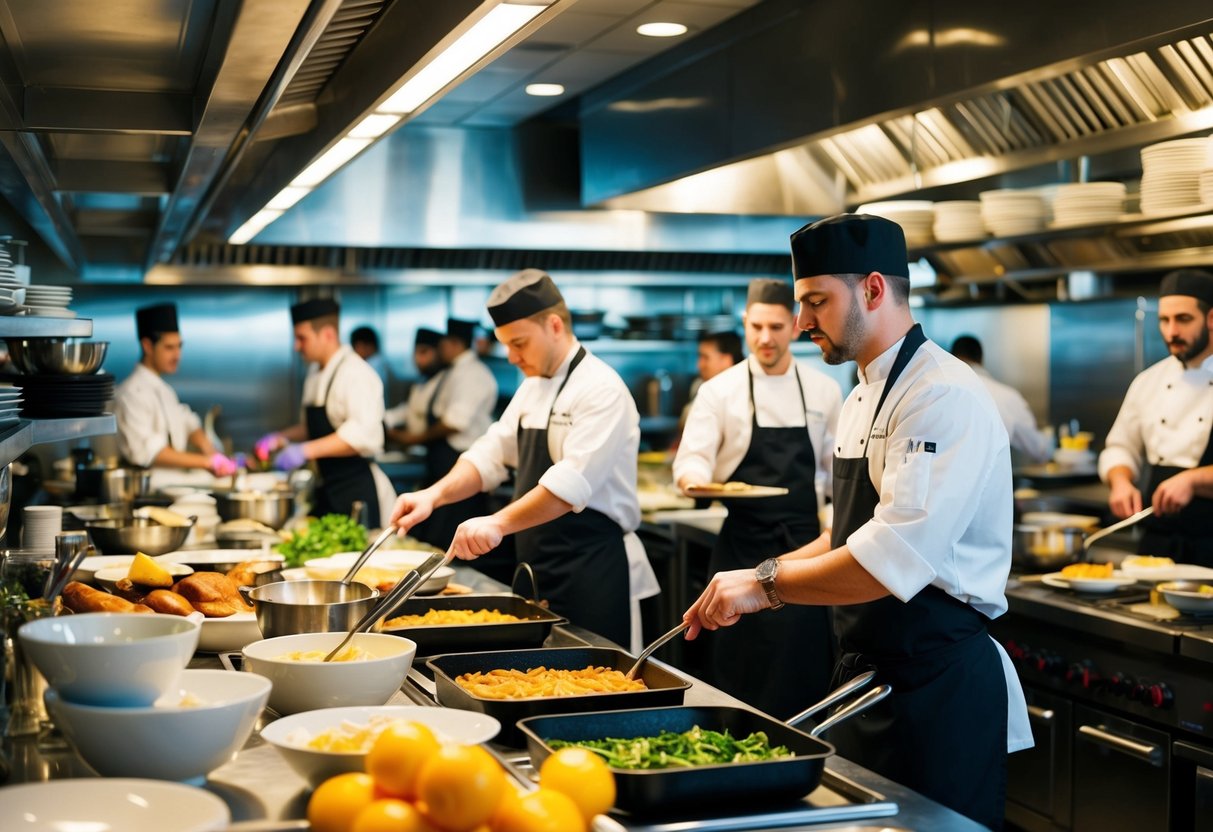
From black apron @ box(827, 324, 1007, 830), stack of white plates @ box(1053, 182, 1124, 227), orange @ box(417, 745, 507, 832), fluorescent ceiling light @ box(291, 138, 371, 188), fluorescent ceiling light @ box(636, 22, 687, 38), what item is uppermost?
fluorescent ceiling light @ box(636, 22, 687, 38)

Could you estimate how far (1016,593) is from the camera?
13.1 feet

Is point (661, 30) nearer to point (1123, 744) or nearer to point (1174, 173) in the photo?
point (1174, 173)

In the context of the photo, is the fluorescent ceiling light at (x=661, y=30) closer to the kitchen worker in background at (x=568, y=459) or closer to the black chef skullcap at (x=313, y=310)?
the kitchen worker in background at (x=568, y=459)

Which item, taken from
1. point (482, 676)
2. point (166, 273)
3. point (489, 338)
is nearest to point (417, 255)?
point (489, 338)

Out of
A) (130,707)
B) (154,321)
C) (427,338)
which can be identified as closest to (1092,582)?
(130,707)

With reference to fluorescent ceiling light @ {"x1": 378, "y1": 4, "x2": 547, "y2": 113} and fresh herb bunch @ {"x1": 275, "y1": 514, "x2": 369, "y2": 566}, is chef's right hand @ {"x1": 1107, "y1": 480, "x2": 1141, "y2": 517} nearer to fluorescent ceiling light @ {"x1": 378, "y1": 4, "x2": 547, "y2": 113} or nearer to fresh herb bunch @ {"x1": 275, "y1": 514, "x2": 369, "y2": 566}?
fresh herb bunch @ {"x1": 275, "y1": 514, "x2": 369, "y2": 566}

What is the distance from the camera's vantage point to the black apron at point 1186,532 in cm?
438

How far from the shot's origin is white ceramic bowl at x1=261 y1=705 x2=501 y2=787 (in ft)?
5.45

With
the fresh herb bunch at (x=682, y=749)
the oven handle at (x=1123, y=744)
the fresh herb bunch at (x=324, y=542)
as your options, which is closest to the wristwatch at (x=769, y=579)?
the fresh herb bunch at (x=682, y=749)

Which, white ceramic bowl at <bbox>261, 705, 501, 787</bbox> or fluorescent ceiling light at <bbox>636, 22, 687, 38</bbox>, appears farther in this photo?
fluorescent ceiling light at <bbox>636, 22, 687, 38</bbox>

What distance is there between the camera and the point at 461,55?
2.19m

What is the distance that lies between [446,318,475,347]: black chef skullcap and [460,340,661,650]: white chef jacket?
13.3 ft

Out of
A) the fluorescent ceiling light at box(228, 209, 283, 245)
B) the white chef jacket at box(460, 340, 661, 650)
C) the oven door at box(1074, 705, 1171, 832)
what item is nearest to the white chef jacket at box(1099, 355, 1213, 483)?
the oven door at box(1074, 705, 1171, 832)

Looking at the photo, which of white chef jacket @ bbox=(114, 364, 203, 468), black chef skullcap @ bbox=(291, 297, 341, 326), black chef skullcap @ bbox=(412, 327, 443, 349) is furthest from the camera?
black chef skullcap @ bbox=(412, 327, 443, 349)
